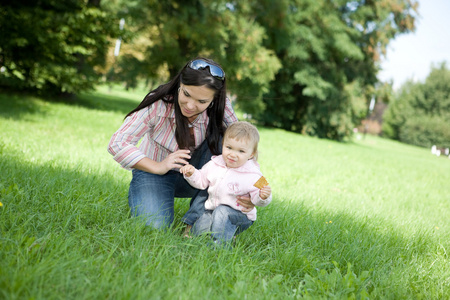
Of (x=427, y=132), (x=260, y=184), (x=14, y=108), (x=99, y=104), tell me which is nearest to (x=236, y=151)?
(x=260, y=184)

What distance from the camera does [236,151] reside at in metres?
2.49

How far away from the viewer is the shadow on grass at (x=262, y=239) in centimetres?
211

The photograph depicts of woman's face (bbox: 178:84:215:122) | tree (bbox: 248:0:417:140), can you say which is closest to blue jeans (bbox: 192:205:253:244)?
woman's face (bbox: 178:84:215:122)

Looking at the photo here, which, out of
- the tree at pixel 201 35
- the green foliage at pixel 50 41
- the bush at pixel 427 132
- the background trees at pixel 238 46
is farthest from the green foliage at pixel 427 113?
the green foliage at pixel 50 41

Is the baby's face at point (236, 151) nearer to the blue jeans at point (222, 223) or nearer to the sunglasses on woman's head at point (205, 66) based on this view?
the blue jeans at point (222, 223)

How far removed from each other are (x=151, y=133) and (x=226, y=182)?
32.0 inches

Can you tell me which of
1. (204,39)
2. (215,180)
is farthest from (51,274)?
(204,39)

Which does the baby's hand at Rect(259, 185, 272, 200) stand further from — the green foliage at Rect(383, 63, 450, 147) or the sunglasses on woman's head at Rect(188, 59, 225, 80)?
the green foliage at Rect(383, 63, 450, 147)

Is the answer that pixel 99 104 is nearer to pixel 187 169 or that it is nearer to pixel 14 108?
pixel 14 108

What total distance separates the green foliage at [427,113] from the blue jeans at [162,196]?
3835cm

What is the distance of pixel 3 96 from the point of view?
32.3 ft

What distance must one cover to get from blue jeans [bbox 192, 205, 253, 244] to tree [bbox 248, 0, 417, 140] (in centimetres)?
1403

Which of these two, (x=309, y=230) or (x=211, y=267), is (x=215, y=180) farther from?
(x=309, y=230)

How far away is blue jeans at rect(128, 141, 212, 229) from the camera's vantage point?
102 inches
